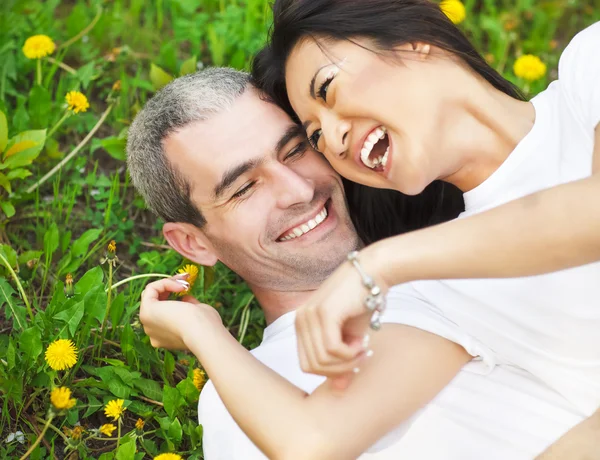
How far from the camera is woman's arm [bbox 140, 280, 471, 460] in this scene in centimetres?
202

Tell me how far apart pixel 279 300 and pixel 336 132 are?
769 mm

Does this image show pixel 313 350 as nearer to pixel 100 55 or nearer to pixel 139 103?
pixel 139 103

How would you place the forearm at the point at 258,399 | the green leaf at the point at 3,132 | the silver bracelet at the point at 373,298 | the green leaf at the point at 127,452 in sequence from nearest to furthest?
the silver bracelet at the point at 373,298 → the forearm at the point at 258,399 → the green leaf at the point at 127,452 → the green leaf at the point at 3,132

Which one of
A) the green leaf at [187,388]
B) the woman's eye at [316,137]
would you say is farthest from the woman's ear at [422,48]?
the green leaf at [187,388]

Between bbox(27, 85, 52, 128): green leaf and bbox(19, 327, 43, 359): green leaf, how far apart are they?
1.16 metres

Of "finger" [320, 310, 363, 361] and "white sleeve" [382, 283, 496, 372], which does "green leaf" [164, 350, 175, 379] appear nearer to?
Result: "white sleeve" [382, 283, 496, 372]

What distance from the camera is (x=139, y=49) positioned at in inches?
162

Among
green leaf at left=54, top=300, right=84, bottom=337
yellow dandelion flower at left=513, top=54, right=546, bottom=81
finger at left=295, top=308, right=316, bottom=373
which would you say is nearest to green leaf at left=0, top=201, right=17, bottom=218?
green leaf at left=54, top=300, right=84, bottom=337

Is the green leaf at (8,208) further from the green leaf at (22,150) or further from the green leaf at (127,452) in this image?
the green leaf at (127,452)

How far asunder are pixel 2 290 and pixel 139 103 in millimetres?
1257

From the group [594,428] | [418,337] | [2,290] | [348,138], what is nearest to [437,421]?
[418,337]

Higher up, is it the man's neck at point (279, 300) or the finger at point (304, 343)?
the finger at point (304, 343)

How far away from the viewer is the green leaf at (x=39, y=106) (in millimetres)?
3420

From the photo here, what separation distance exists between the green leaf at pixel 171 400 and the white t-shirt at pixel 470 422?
0.99 feet
